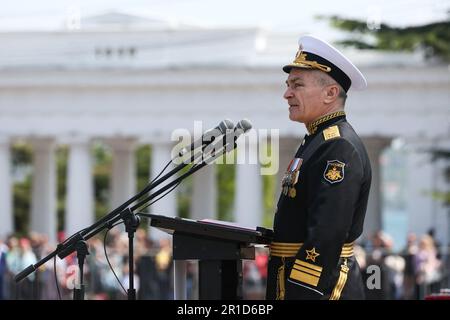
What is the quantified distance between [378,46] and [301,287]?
33.6m

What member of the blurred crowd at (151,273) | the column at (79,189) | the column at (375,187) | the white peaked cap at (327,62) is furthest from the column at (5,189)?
the white peaked cap at (327,62)

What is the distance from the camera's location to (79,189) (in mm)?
85438

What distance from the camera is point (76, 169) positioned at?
85.6m

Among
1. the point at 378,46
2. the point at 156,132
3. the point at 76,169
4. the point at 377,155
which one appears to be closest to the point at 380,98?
the point at 377,155

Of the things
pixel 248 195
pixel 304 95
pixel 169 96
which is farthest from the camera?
pixel 248 195

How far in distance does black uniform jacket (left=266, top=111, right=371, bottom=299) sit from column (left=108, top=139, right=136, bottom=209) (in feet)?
257

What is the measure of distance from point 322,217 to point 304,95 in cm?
107

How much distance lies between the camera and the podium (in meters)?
10.9

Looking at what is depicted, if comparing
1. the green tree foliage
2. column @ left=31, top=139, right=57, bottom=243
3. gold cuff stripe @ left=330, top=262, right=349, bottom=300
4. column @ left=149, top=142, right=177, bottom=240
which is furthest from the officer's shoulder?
column @ left=31, top=139, right=57, bottom=243

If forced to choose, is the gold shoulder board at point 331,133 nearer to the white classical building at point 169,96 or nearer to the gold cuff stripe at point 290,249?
the gold cuff stripe at point 290,249

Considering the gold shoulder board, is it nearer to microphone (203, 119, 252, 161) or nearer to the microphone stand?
microphone (203, 119, 252, 161)

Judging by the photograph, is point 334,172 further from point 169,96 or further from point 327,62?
point 169,96

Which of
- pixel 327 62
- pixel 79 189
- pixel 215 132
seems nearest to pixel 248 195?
pixel 79 189
